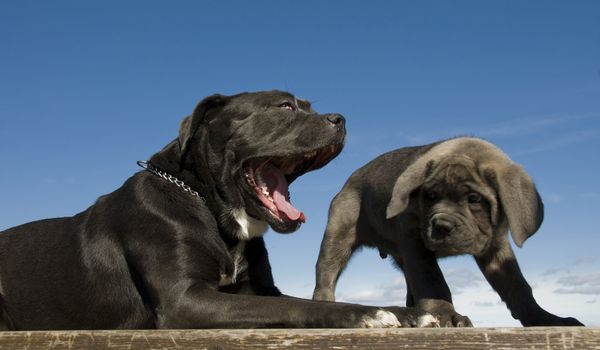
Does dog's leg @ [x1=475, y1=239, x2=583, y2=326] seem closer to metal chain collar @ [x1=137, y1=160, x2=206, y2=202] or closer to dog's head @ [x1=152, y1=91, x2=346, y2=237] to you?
dog's head @ [x1=152, y1=91, x2=346, y2=237]

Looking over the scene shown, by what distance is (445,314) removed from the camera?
16.9 ft

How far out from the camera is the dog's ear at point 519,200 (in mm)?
6172

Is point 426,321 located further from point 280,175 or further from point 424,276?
point 424,276

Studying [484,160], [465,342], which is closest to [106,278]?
[465,342]

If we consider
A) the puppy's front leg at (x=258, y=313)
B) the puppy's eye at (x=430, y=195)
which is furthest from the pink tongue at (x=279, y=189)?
the puppy's eye at (x=430, y=195)

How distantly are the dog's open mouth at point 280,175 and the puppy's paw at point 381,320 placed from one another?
149cm

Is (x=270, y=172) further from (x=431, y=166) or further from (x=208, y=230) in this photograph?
(x=431, y=166)

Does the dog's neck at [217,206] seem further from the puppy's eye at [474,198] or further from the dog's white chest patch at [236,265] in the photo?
the puppy's eye at [474,198]

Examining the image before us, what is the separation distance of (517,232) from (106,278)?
11.1ft

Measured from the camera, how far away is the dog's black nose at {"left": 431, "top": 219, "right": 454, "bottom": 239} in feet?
20.3

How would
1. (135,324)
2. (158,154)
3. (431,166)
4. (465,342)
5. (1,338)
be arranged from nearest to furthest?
(465,342), (1,338), (135,324), (158,154), (431,166)

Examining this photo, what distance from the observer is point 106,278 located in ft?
16.4

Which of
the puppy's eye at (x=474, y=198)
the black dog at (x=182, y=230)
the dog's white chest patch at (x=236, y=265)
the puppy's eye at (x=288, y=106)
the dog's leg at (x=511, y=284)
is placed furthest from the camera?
the puppy's eye at (x=474, y=198)

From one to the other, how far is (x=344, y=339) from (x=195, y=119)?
2.49m
